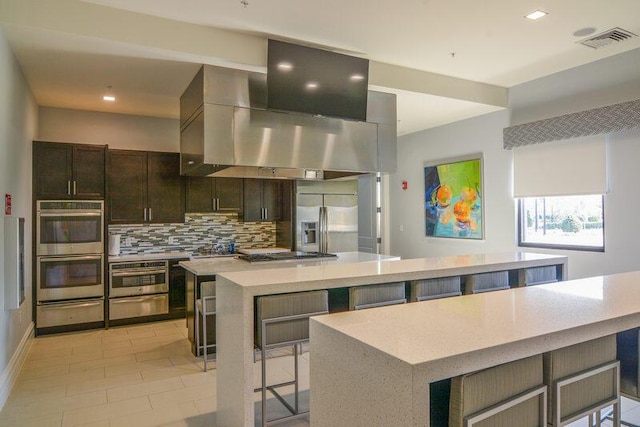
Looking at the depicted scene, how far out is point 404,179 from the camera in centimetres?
726

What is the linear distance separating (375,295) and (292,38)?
2674mm

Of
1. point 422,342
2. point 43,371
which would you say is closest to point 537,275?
point 422,342

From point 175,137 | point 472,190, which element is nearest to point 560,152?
point 472,190

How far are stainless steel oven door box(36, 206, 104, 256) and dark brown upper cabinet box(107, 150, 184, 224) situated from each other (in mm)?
396

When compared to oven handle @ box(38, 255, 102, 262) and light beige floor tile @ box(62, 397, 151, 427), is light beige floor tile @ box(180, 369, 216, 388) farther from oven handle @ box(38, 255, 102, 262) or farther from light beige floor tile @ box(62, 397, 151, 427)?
oven handle @ box(38, 255, 102, 262)

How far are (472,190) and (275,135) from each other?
314 cm

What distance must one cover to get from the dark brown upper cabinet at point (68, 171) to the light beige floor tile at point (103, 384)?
2457mm

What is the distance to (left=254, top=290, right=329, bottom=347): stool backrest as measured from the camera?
7.69ft

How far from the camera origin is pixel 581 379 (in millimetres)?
1540

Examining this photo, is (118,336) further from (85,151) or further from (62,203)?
(85,151)

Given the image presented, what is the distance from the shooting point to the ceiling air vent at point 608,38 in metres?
3.78

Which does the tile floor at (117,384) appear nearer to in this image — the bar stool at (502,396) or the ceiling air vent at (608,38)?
the bar stool at (502,396)

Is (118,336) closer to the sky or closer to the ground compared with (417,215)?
closer to the ground

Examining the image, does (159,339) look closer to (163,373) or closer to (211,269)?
(163,373)
